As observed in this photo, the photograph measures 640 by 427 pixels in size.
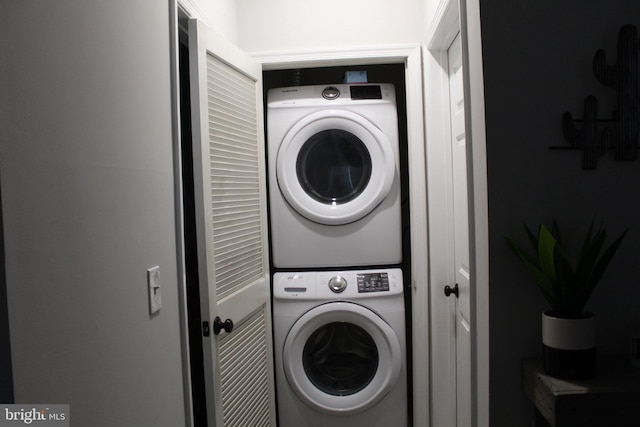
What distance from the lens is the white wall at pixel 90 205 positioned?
68 centimetres

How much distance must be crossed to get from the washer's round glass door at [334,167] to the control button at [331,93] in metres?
0.10

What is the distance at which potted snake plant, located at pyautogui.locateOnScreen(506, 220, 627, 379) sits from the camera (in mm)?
1048

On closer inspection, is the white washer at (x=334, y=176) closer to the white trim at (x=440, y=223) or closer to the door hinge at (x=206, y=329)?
A: the white trim at (x=440, y=223)

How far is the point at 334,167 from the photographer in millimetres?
2387

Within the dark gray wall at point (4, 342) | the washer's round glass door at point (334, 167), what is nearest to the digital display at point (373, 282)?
the washer's round glass door at point (334, 167)

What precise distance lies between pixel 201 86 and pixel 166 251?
1.86ft

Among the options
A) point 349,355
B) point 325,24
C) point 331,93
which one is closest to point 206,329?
point 349,355

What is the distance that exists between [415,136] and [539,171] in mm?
1012

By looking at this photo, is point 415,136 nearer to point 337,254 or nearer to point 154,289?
point 337,254

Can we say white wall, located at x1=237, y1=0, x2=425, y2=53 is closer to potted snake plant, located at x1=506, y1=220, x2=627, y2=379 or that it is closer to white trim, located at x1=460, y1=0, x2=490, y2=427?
white trim, located at x1=460, y1=0, x2=490, y2=427

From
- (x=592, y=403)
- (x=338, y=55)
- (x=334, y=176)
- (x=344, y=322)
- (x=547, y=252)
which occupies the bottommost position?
(x=344, y=322)

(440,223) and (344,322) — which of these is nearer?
(440,223)

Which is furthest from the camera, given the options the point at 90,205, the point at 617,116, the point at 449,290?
the point at 449,290

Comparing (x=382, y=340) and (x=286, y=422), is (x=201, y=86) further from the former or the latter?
(x=286, y=422)
